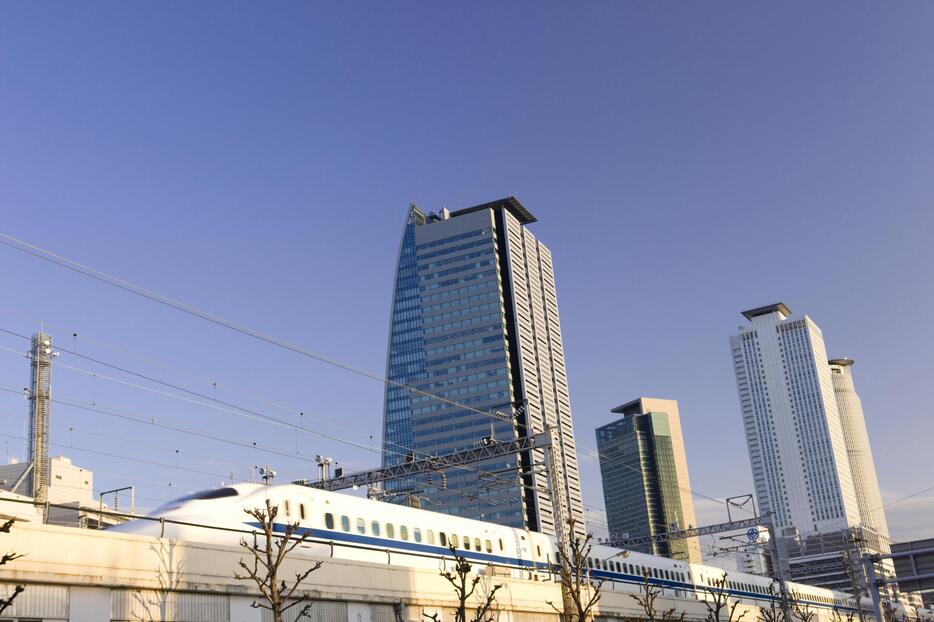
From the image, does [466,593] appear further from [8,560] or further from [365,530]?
[8,560]

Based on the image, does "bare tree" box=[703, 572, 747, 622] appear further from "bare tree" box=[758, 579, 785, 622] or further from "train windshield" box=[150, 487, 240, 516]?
"train windshield" box=[150, 487, 240, 516]

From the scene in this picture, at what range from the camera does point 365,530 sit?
41750 mm

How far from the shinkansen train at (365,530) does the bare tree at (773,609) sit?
9.49 meters

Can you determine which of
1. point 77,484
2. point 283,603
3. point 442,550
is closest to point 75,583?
point 283,603

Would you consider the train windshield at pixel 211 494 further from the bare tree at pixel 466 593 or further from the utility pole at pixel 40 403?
the utility pole at pixel 40 403

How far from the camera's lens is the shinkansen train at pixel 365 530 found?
109ft

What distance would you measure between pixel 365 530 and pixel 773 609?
41.1 metres

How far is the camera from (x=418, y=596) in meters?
32.9

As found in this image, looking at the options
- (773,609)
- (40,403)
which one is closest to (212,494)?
(40,403)

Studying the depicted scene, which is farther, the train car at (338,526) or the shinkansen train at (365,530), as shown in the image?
the shinkansen train at (365,530)

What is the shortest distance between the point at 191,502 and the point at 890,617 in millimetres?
71094

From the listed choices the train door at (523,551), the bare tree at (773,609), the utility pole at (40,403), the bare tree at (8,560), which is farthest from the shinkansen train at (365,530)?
the utility pole at (40,403)

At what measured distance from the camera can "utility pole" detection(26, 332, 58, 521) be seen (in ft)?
229

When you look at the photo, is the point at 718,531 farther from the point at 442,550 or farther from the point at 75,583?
the point at 75,583
